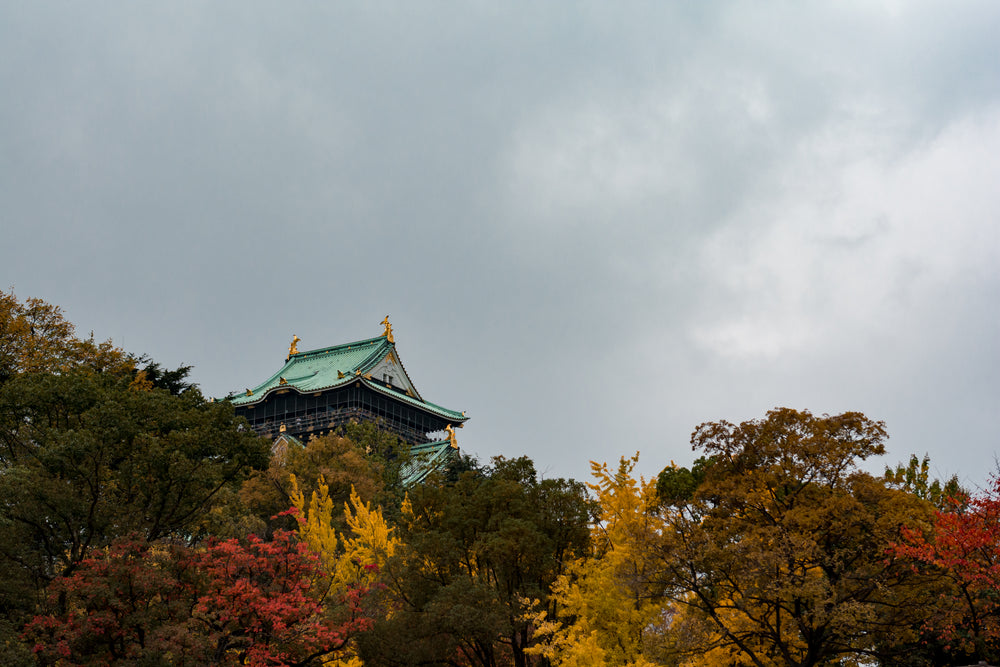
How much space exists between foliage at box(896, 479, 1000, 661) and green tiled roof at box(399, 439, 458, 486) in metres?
22.5

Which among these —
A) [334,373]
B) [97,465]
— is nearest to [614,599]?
[97,465]

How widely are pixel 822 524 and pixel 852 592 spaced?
141 centimetres

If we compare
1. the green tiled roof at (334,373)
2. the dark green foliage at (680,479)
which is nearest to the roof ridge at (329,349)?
the green tiled roof at (334,373)

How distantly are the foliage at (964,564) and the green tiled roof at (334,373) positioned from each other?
43054 millimetres

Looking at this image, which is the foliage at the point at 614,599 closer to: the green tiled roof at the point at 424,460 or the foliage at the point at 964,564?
the foliage at the point at 964,564

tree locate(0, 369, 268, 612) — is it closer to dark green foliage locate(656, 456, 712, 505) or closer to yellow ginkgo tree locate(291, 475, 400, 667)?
yellow ginkgo tree locate(291, 475, 400, 667)

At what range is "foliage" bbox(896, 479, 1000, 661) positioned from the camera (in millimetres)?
17234

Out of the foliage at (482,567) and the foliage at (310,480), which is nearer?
the foliage at (482,567)

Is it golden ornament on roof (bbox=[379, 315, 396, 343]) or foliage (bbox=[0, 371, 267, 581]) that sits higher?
golden ornament on roof (bbox=[379, 315, 396, 343])

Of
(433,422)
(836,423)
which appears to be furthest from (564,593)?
(433,422)

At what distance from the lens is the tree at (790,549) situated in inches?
698

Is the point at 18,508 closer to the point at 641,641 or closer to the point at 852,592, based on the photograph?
the point at 641,641

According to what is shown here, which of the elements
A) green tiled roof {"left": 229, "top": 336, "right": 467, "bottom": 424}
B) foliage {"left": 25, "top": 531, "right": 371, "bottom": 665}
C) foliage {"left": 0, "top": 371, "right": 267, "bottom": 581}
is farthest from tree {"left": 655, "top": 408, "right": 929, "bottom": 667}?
green tiled roof {"left": 229, "top": 336, "right": 467, "bottom": 424}

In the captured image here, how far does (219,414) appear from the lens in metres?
22.8
